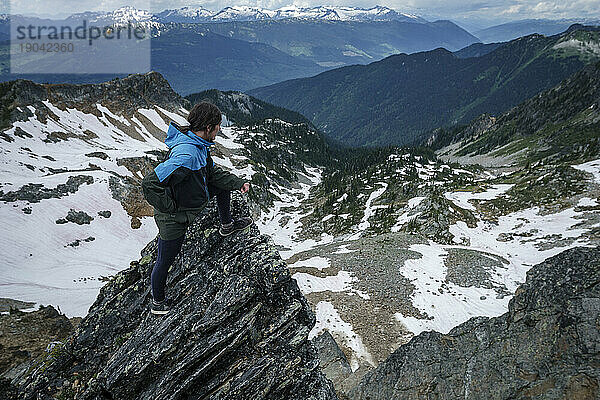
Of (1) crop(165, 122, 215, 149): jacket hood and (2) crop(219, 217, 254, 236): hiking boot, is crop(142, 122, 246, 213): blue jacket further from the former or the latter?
(2) crop(219, 217, 254, 236): hiking boot

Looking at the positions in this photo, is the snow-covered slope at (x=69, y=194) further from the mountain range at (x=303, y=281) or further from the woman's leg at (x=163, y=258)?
the woman's leg at (x=163, y=258)

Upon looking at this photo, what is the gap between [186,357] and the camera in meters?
7.20

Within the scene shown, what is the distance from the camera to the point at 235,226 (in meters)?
8.31

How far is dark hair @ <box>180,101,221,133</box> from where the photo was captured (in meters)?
6.58

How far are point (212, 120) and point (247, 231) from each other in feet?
10.4

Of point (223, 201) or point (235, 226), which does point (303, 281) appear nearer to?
point (235, 226)

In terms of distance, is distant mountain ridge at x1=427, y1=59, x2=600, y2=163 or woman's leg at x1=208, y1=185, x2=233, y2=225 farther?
distant mountain ridge at x1=427, y1=59, x2=600, y2=163

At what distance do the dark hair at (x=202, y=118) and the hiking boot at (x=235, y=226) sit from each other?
2665 mm

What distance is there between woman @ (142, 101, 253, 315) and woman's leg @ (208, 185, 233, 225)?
424mm

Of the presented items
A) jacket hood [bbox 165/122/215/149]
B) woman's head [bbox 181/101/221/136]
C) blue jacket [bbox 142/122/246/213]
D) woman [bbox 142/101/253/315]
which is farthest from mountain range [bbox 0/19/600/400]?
woman's head [bbox 181/101/221/136]

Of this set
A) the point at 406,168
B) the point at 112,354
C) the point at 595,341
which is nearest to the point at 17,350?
the point at 112,354

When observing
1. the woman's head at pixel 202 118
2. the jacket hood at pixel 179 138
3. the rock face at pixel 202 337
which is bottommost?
the rock face at pixel 202 337

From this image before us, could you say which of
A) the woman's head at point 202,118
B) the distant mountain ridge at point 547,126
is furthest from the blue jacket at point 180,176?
the distant mountain ridge at point 547,126

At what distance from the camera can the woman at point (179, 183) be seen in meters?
6.19
